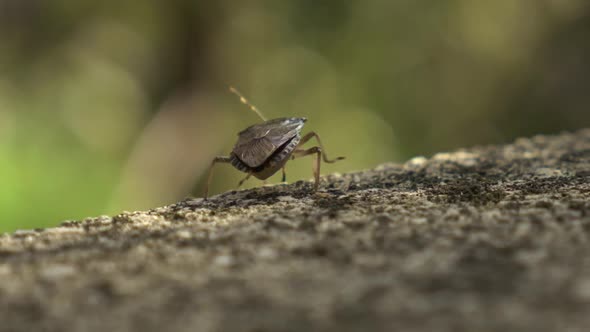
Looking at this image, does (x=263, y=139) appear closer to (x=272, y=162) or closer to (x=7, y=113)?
(x=272, y=162)

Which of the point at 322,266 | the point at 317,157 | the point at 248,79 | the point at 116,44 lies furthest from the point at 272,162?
the point at 116,44

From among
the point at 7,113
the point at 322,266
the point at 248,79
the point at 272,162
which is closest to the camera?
the point at 322,266

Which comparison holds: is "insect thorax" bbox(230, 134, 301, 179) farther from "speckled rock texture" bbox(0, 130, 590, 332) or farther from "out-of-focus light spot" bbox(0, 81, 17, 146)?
"out-of-focus light spot" bbox(0, 81, 17, 146)

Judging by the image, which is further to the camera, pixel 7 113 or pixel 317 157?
pixel 7 113

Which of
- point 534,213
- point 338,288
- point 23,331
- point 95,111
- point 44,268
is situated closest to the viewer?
point 23,331

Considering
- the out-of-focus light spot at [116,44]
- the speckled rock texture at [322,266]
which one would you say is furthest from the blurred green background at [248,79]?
the speckled rock texture at [322,266]

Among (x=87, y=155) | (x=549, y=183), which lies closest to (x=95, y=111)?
(x=87, y=155)

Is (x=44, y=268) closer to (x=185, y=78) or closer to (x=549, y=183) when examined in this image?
(x=549, y=183)
